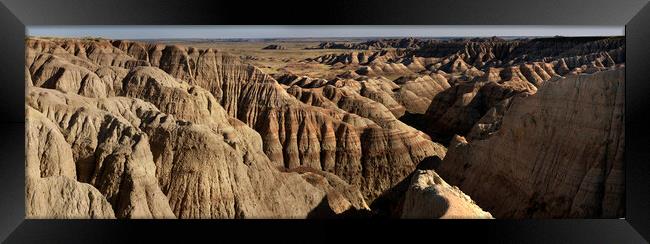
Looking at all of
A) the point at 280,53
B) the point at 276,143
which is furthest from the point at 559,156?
the point at 276,143

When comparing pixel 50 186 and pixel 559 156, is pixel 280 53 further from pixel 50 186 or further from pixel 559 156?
pixel 559 156

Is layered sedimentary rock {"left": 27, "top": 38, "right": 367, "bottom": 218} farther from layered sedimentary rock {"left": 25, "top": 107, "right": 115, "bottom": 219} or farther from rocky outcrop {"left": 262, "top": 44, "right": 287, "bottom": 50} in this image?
rocky outcrop {"left": 262, "top": 44, "right": 287, "bottom": 50}

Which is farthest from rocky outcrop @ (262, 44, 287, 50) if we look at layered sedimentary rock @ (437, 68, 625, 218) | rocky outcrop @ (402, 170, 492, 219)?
layered sedimentary rock @ (437, 68, 625, 218)
